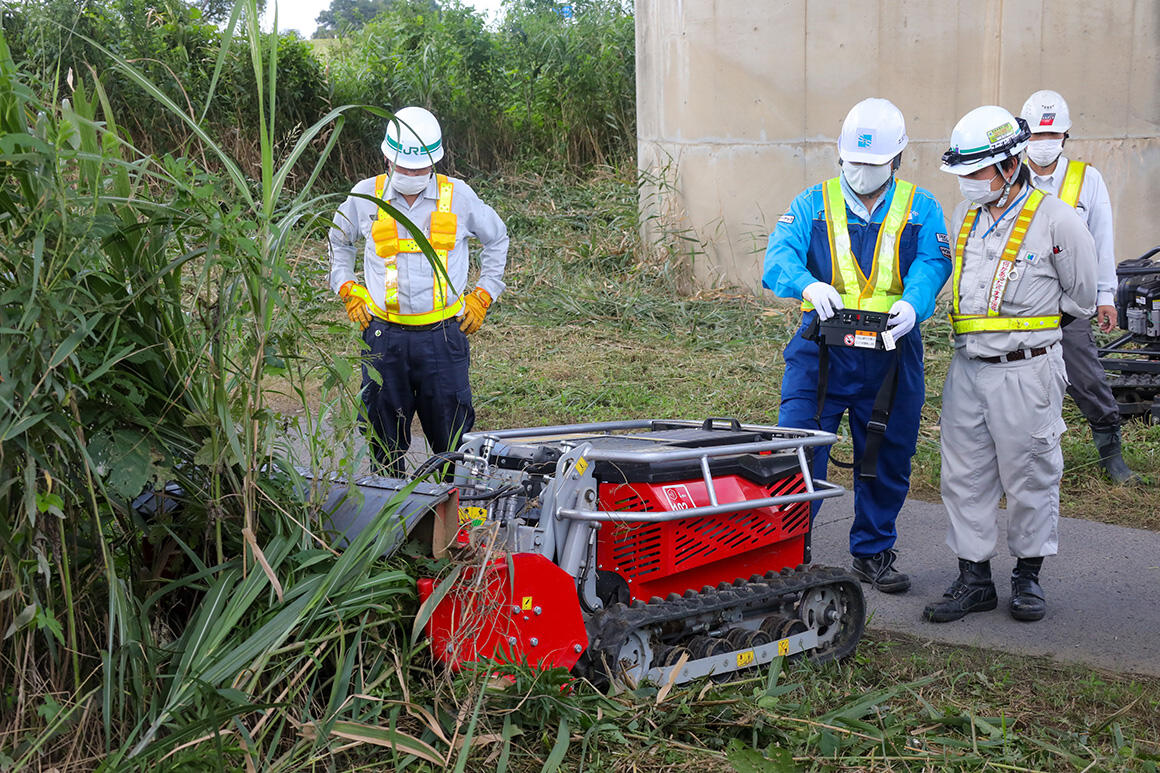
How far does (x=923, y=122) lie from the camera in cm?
1005

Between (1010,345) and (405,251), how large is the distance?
9.09 feet

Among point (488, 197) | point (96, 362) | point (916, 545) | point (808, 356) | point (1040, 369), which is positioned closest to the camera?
point (96, 362)

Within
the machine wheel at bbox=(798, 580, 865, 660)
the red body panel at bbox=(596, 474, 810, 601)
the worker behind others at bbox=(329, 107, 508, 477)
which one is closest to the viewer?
the red body panel at bbox=(596, 474, 810, 601)

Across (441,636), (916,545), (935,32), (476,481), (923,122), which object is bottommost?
(916,545)

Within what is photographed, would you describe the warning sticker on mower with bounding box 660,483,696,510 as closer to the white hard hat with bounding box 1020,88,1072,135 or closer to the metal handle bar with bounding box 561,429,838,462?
the metal handle bar with bounding box 561,429,838,462

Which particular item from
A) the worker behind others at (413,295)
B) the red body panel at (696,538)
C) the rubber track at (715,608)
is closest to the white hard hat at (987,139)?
the red body panel at (696,538)

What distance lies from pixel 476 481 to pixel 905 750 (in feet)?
5.55

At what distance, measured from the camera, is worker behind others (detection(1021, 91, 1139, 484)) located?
6.47m

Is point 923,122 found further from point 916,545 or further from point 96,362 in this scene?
point 96,362

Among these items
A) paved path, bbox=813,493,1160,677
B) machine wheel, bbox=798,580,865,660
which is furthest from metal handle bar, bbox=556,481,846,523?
paved path, bbox=813,493,1160,677

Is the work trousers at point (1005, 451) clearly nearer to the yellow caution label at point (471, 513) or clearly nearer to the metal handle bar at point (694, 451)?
the metal handle bar at point (694, 451)

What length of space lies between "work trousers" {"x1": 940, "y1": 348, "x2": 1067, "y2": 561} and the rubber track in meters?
0.91

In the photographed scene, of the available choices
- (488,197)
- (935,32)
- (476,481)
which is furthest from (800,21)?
(476,481)

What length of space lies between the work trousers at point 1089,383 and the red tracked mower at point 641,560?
273 centimetres
